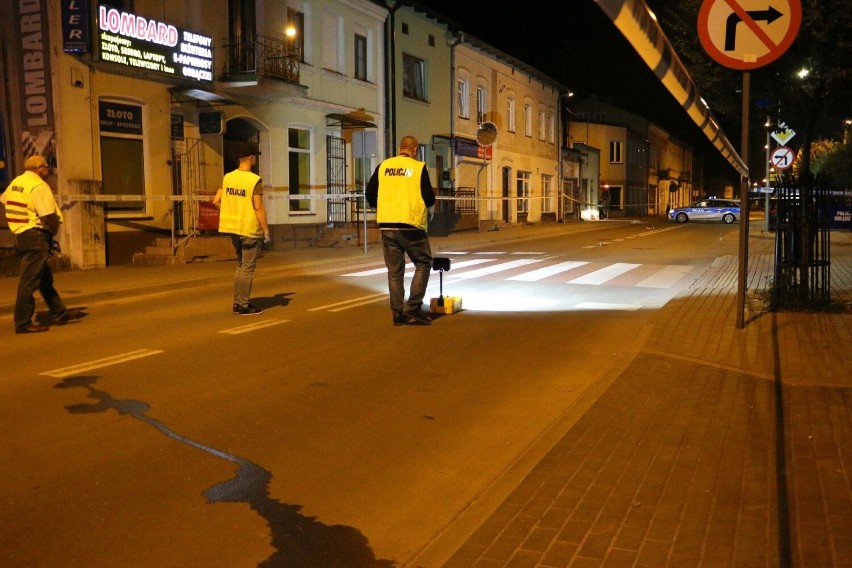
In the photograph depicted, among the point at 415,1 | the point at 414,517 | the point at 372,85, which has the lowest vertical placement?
the point at 414,517

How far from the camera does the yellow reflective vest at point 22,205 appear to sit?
8844mm

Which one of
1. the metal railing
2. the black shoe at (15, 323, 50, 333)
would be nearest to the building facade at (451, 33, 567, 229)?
the metal railing

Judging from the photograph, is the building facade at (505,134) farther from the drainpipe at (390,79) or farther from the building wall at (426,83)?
the drainpipe at (390,79)

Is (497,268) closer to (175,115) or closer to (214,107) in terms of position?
(214,107)

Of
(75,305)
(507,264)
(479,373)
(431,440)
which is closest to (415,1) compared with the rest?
(507,264)

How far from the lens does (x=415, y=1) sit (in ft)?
93.0

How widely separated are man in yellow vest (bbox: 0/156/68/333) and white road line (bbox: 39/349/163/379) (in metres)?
1.96

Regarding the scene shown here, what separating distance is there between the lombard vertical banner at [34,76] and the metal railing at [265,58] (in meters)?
4.87

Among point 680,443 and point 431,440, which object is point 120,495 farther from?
point 680,443

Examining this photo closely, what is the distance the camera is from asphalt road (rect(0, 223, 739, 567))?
3.87 m

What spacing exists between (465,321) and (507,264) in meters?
8.13

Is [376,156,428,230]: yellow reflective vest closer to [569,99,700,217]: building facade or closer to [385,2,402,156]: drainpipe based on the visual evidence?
[385,2,402,156]: drainpipe

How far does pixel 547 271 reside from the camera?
16.0m

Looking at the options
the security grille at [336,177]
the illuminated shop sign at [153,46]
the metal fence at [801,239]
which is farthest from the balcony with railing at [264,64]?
the metal fence at [801,239]
